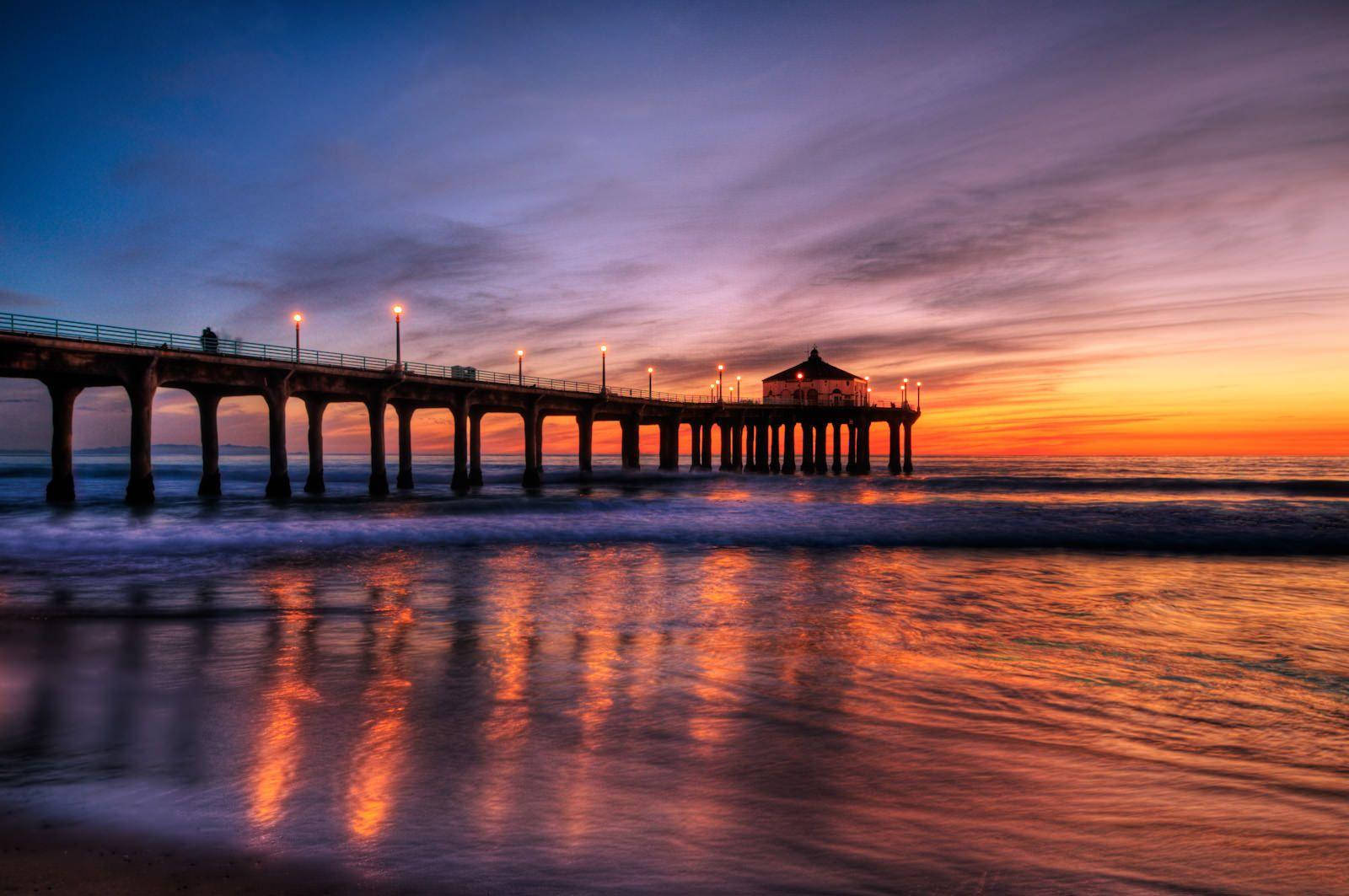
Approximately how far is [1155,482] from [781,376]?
43.1 metres

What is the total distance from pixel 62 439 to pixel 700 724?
40208mm

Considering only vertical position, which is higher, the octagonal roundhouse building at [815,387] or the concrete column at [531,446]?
the octagonal roundhouse building at [815,387]

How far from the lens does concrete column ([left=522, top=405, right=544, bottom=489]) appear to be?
5875 centimetres

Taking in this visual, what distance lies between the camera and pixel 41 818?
4520mm

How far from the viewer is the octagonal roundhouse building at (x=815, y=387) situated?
91750mm

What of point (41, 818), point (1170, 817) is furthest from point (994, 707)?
point (41, 818)

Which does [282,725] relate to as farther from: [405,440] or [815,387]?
[815,387]

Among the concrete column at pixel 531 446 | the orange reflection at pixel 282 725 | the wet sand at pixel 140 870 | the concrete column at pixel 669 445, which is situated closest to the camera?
the wet sand at pixel 140 870

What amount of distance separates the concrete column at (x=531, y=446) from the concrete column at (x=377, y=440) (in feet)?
43.4

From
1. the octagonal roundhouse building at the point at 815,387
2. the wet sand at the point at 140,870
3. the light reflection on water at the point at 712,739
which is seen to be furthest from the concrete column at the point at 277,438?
the octagonal roundhouse building at the point at 815,387

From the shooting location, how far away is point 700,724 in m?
6.58

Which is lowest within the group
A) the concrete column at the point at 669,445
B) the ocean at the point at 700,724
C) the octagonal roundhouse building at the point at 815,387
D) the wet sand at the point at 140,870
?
the ocean at the point at 700,724

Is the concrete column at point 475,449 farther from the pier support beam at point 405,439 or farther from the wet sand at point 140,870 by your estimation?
the wet sand at point 140,870

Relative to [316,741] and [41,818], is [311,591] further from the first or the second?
[41,818]
